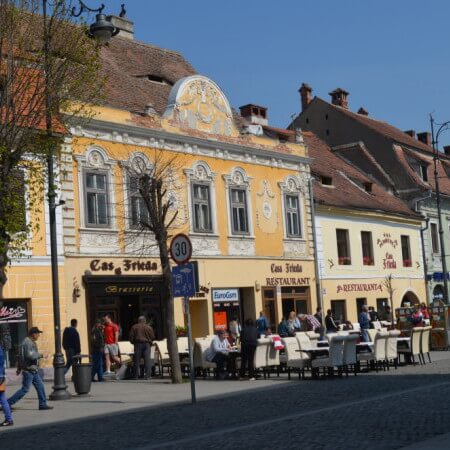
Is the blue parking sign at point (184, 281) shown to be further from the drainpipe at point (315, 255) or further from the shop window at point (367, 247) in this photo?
the shop window at point (367, 247)

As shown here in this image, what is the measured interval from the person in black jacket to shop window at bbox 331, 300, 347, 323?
15.5m

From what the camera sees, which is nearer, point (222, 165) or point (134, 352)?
point (134, 352)

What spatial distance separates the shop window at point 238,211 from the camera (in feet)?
107

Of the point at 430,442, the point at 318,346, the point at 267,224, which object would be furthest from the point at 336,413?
the point at 267,224

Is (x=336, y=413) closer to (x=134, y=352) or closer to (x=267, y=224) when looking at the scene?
(x=134, y=352)

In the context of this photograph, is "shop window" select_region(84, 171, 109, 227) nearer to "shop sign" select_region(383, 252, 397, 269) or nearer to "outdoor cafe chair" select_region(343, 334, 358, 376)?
"outdoor cafe chair" select_region(343, 334, 358, 376)

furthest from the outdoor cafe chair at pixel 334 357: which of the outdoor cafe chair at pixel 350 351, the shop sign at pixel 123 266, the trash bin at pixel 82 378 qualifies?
the shop sign at pixel 123 266

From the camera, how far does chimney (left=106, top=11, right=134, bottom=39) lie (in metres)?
37.8

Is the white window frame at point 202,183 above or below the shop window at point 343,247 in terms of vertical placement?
above

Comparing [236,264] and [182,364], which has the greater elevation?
[236,264]

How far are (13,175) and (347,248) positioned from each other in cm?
2373

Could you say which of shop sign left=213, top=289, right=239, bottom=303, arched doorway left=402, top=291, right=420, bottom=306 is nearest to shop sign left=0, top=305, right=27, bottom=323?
shop sign left=213, top=289, right=239, bottom=303

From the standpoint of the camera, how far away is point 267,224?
3388 centimetres

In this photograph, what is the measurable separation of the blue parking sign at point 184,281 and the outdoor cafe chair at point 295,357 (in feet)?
19.3
